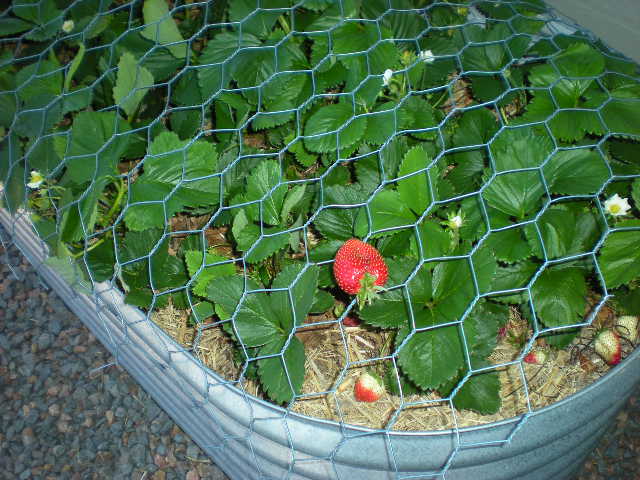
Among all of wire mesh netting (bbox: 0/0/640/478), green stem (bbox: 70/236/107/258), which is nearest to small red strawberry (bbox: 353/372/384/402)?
wire mesh netting (bbox: 0/0/640/478)

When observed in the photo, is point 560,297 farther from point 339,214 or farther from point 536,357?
point 339,214

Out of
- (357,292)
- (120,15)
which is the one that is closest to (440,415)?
(357,292)

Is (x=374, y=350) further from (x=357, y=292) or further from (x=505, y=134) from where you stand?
(x=505, y=134)

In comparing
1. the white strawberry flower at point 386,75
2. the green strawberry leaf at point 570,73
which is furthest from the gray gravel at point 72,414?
the green strawberry leaf at point 570,73

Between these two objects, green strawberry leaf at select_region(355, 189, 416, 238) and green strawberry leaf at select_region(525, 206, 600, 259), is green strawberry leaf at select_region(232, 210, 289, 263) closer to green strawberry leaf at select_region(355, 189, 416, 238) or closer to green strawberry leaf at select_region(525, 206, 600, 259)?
green strawberry leaf at select_region(355, 189, 416, 238)

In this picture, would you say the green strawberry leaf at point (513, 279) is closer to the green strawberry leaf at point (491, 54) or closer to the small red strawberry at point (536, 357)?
the small red strawberry at point (536, 357)

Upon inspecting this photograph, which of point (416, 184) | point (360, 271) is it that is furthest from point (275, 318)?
point (416, 184)

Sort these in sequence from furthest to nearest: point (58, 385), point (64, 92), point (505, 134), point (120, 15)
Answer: point (58, 385) → point (120, 15) → point (64, 92) → point (505, 134)
